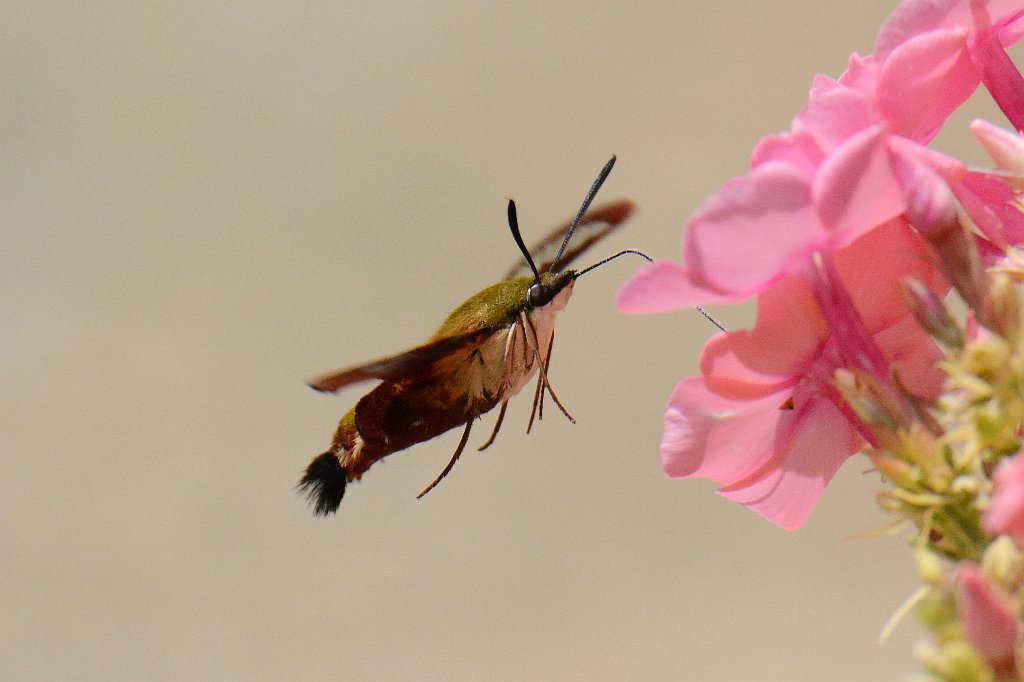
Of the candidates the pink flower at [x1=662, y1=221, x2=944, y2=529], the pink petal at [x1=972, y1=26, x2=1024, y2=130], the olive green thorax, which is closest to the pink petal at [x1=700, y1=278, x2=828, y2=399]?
the pink flower at [x1=662, y1=221, x2=944, y2=529]

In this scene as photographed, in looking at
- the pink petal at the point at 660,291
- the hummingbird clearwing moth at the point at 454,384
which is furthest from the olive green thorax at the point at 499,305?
the pink petal at the point at 660,291

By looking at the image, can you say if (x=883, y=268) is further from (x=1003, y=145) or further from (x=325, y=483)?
(x=325, y=483)

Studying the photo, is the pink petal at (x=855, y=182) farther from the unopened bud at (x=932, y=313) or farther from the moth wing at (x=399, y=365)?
the moth wing at (x=399, y=365)

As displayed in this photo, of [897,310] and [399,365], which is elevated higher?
[399,365]

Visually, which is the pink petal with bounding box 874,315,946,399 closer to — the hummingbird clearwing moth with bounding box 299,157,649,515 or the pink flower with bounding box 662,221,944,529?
the pink flower with bounding box 662,221,944,529

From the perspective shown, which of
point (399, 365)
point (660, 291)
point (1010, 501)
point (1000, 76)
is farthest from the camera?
point (399, 365)

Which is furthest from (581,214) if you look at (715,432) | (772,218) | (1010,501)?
(1010,501)

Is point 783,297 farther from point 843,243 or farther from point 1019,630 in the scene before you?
point 1019,630
